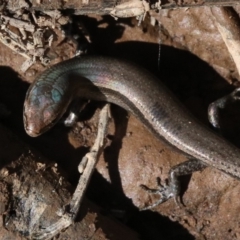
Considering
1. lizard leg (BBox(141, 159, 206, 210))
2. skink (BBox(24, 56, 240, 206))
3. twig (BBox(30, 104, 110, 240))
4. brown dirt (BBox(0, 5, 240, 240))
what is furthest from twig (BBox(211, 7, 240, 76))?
twig (BBox(30, 104, 110, 240))

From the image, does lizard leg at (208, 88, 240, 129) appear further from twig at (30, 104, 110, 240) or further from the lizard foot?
twig at (30, 104, 110, 240)

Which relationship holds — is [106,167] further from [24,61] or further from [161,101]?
[24,61]

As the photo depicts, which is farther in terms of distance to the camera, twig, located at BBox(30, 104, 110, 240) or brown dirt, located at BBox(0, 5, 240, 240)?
brown dirt, located at BBox(0, 5, 240, 240)

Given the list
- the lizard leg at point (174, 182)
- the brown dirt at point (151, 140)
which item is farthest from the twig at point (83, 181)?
the lizard leg at point (174, 182)

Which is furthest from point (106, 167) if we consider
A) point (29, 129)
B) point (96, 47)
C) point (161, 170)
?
point (96, 47)

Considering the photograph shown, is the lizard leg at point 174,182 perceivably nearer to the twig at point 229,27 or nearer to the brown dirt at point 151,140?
the brown dirt at point 151,140

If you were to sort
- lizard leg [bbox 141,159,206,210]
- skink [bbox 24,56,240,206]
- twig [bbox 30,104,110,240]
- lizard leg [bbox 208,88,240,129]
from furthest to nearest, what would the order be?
1. lizard leg [bbox 208,88,240,129]
2. lizard leg [bbox 141,159,206,210]
3. skink [bbox 24,56,240,206]
4. twig [bbox 30,104,110,240]

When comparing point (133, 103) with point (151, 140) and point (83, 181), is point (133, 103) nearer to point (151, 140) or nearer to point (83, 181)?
point (151, 140)
